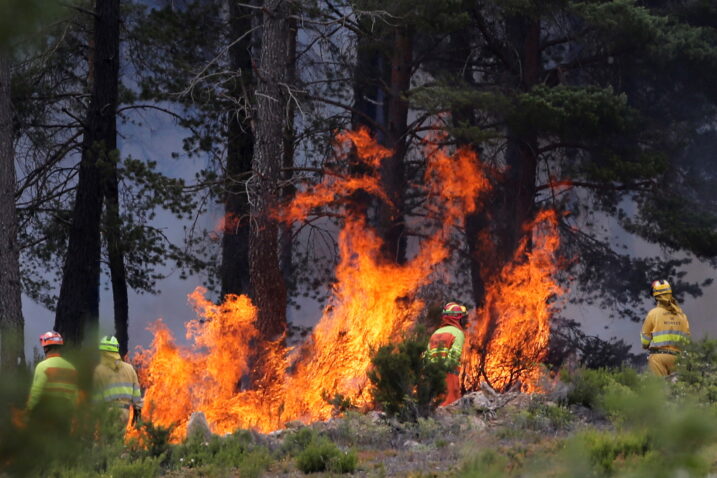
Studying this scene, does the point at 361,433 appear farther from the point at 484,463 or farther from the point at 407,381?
the point at 484,463

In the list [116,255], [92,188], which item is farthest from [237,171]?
[92,188]

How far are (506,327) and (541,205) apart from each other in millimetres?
4160

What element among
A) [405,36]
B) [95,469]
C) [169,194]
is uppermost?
[405,36]

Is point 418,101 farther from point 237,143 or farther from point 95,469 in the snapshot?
point 95,469

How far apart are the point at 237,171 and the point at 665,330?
34.7 feet

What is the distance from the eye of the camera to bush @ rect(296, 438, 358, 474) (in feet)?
26.8

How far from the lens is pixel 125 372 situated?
10.7 meters

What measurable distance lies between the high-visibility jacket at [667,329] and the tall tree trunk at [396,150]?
6.65 metres

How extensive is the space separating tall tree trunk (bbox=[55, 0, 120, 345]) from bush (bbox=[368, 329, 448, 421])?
27.2ft

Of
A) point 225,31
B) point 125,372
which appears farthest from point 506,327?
point 225,31

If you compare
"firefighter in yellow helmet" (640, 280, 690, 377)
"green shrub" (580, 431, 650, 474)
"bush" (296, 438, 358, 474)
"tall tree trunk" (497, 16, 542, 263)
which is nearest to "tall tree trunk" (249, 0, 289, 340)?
"tall tree trunk" (497, 16, 542, 263)

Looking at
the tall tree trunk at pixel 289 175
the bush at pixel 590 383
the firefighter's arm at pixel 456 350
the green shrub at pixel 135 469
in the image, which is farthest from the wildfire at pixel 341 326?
the green shrub at pixel 135 469

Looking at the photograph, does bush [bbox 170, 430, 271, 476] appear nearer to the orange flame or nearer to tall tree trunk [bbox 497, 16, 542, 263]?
the orange flame

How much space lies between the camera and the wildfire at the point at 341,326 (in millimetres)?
13844
